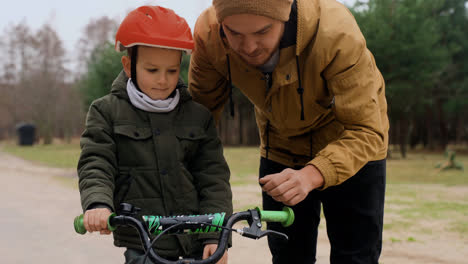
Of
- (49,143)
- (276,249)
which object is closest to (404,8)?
(276,249)

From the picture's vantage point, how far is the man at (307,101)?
224 centimetres

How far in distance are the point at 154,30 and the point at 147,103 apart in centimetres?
34

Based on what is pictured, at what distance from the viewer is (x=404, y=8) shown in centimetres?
2105

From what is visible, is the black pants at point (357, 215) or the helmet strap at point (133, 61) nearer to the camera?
the helmet strap at point (133, 61)

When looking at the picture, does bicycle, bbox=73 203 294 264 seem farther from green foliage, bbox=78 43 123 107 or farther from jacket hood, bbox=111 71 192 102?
green foliage, bbox=78 43 123 107

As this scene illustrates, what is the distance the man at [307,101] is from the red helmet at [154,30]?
188 mm

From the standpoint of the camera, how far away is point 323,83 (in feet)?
8.39

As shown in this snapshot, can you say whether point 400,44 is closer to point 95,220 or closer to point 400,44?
point 400,44

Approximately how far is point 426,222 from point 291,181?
5779mm

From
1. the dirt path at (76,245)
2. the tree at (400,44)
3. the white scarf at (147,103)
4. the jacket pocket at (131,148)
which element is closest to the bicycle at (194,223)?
the jacket pocket at (131,148)

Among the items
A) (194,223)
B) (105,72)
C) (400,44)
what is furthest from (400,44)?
(194,223)

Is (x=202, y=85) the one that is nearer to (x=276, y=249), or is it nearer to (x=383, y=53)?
(x=276, y=249)

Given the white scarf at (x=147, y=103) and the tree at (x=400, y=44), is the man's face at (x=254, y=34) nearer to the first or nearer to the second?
the white scarf at (x=147, y=103)

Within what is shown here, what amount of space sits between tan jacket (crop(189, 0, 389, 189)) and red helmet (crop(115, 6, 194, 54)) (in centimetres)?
21
